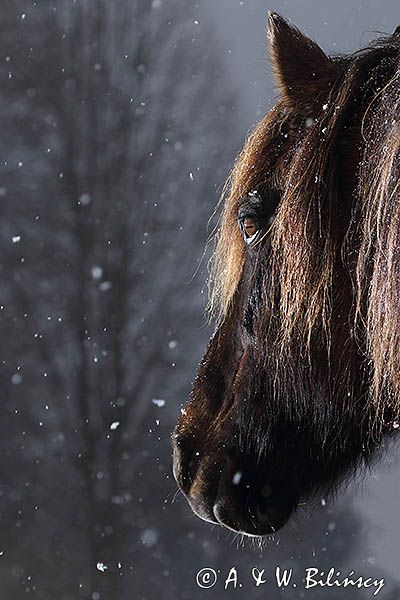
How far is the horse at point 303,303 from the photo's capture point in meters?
0.56

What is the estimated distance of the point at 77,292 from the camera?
2277 mm

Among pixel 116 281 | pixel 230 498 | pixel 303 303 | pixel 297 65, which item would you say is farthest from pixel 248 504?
pixel 116 281

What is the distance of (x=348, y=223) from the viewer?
59 cm

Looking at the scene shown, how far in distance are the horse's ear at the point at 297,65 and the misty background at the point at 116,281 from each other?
1.43m

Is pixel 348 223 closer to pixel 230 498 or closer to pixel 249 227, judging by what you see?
pixel 249 227

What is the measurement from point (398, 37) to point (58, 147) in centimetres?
181

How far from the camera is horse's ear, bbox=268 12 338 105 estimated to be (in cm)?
65

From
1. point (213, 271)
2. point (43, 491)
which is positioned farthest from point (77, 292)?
point (213, 271)

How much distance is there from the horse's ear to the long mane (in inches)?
0.9

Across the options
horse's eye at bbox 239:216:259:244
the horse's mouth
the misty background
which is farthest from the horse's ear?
the misty background

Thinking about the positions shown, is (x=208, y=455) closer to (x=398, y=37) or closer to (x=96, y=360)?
(x=398, y=37)

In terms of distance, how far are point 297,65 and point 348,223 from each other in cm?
17

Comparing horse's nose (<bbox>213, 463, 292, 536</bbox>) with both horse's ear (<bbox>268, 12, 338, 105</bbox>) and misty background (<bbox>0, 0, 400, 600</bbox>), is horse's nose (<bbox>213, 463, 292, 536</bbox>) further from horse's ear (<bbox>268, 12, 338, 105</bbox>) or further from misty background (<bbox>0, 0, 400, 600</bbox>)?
misty background (<bbox>0, 0, 400, 600</bbox>)

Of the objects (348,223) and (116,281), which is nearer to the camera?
(348,223)
